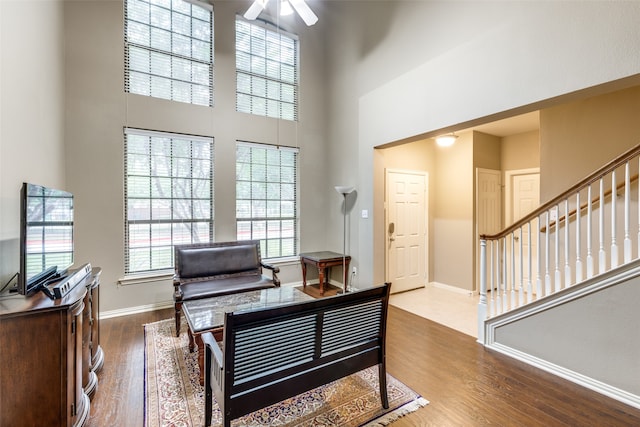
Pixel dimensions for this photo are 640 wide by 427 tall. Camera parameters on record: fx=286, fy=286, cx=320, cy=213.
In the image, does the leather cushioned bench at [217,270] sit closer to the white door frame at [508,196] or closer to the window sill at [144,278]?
the window sill at [144,278]

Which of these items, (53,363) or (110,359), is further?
(110,359)

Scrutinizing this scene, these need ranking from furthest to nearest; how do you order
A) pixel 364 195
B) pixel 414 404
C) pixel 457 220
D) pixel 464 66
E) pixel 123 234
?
1. pixel 457 220
2. pixel 364 195
3. pixel 123 234
4. pixel 464 66
5. pixel 414 404

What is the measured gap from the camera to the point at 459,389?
7.16ft

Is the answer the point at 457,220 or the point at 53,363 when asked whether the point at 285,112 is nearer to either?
the point at 457,220

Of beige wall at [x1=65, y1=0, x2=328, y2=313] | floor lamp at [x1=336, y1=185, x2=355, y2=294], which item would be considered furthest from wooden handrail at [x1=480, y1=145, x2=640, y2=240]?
beige wall at [x1=65, y1=0, x2=328, y2=313]

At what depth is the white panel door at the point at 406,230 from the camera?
458 cm

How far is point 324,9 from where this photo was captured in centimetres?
506

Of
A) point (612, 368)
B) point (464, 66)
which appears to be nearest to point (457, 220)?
point (464, 66)

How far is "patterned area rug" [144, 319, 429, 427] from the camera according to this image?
1863mm

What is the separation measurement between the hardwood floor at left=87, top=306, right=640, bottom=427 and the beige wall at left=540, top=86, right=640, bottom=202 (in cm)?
209

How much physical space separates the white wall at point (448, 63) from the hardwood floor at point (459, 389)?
161 centimetres

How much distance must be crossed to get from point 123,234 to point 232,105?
2379 mm

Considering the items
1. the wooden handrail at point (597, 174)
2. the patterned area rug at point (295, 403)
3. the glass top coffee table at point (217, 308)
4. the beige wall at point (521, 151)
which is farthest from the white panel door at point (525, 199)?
the glass top coffee table at point (217, 308)

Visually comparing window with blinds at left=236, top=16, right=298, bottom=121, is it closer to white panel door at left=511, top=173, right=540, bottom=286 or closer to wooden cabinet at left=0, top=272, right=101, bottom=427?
wooden cabinet at left=0, top=272, right=101, bottom=427
